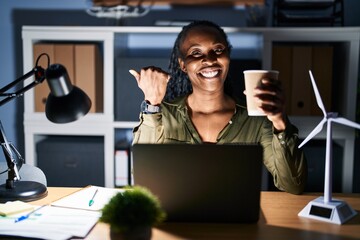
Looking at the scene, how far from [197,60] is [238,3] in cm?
95

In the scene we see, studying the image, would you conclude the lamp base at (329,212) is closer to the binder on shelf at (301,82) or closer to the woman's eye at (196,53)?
the woman's eye at (196,53)

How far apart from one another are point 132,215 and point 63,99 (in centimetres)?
42

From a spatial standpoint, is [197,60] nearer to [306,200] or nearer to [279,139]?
[279,139]

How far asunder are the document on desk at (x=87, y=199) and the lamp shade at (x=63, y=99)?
0.25 m

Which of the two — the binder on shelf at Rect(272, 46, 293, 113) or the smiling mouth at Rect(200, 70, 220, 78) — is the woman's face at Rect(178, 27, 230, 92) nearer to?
the smiling mouth at Rect(200, 70, 220, 78)

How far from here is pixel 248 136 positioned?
5.98 feet

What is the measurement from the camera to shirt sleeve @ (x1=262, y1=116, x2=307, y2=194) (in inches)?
55.2

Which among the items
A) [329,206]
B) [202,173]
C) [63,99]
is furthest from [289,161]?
[63,99]

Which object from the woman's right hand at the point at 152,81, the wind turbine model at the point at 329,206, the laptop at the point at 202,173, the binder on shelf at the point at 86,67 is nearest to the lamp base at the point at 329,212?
the wind turbine model at the point at 329,206

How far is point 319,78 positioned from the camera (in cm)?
241

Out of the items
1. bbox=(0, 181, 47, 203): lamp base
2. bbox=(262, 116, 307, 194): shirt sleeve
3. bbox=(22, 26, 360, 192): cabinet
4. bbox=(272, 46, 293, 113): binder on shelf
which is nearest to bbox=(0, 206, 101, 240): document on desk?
bbox=(0, 181, 47, 203): lamp base

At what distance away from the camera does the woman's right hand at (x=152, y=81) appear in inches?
61.5

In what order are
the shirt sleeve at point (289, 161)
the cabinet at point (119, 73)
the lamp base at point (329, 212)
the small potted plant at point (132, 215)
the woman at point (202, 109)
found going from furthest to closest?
the cabinet at point (119, 73) < the woman at point (202, 109) < the shirt sleeve at point (289, 161) < the lamp base at point (329, 212) < the small potted plant at point (132, 215)

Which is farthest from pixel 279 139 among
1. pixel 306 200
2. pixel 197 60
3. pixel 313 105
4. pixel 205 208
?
pixel 313 105
